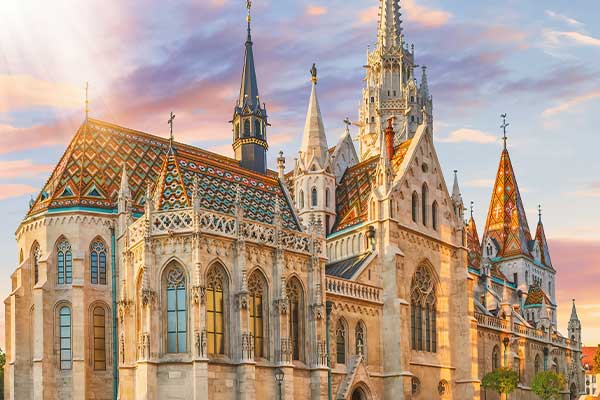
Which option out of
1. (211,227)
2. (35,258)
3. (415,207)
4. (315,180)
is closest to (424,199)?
(415,207)

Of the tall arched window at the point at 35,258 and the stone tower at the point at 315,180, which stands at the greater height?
the stone tower at the point at 315,180

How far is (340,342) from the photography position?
44.0 metres

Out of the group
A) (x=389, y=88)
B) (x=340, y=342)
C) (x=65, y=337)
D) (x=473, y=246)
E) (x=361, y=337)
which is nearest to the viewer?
(x=65, y=337)

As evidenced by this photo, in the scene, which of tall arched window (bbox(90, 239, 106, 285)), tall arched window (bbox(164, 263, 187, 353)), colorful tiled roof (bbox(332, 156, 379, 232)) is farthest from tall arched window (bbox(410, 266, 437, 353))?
tall arched window (bbox(90, 239, 106, 285))

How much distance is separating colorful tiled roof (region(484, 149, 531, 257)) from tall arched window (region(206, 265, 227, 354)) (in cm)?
5030

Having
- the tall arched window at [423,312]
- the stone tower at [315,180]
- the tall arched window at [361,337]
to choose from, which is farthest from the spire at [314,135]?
the tall arched window at [361,337]

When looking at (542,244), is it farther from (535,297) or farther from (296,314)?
(296,314)

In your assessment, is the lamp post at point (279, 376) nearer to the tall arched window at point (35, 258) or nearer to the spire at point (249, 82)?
the tall arched window at point (35, 258)

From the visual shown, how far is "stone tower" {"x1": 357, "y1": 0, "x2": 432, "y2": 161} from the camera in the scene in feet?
295

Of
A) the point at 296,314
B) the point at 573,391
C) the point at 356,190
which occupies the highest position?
the point at 356,190

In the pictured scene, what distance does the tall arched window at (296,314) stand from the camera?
40.6 meters

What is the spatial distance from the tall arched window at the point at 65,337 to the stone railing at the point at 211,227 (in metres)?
7.69

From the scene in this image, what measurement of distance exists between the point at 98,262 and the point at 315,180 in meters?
13.4

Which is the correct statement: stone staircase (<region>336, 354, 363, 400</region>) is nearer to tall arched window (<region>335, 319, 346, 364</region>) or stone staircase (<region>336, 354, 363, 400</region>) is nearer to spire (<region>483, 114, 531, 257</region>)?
tall arched window (<region>335, 319, 346, 364</region>)
